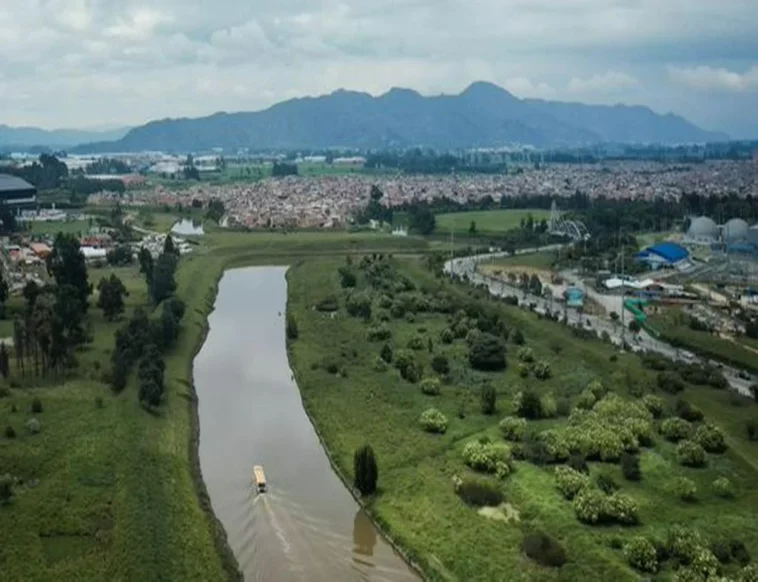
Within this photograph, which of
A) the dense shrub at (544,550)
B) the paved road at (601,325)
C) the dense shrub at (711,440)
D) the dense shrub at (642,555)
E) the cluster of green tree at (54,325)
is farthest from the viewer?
the paved road at (601,325)

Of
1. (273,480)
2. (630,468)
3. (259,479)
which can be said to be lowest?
(273,480)

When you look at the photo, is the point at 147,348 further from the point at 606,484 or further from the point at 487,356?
the point at 606,484

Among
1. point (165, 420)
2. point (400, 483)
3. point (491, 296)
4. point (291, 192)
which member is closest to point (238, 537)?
point (400, 483)

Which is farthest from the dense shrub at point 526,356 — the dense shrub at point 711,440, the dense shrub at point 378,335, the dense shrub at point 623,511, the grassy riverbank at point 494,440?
the dense shrub at point 623,511

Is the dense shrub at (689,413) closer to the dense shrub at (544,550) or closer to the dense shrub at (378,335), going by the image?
the dense shrub at (544,550)

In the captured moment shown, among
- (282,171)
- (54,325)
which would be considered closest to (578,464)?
(54,325)
